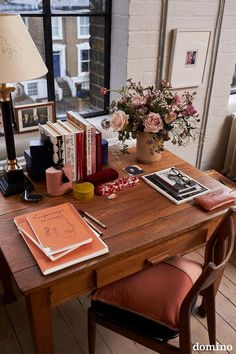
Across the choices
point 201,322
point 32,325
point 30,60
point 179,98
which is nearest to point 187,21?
point 179,98

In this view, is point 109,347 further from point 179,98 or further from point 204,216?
point 179,98

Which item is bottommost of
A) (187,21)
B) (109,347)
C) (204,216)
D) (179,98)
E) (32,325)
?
(109,347)

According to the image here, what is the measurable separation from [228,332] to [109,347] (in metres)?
0.59

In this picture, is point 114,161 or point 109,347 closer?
point 109,347

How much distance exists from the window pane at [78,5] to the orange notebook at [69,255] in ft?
4.49

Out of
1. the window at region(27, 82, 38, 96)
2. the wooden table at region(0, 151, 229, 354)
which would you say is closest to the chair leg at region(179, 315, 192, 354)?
the wooden table at region(0, 151, 229, 354)

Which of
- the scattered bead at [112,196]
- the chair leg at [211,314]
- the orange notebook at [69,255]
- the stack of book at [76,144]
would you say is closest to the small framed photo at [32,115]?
the stack of book at [76,144]

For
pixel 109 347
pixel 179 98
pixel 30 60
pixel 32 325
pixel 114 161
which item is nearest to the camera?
pixel 32 325

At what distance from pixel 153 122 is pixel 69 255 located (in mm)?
686

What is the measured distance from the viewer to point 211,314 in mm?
1476

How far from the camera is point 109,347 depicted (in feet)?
5.13

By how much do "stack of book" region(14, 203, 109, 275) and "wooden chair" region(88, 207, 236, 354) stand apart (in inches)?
10.5

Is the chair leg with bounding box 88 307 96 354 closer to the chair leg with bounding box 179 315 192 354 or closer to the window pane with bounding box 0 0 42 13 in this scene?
the chair leg with bounding box 179 315 192 354

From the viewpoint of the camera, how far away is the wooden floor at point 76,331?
155 centimetres
